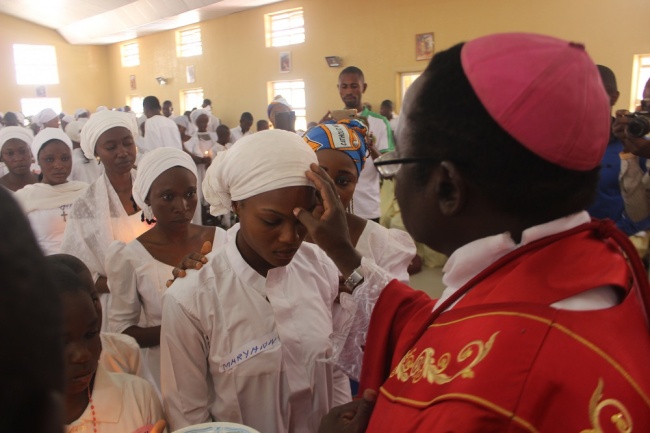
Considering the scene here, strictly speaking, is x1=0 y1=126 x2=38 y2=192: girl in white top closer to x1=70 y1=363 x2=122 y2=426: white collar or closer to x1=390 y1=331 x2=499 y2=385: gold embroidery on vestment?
x1=70 y1=363 x2=122 y2=426: white collar

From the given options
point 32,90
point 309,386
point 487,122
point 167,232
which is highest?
point 32,90

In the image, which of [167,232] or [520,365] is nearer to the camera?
[520,365]

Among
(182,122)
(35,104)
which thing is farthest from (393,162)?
(35,104)

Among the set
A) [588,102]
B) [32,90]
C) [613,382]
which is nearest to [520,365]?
[613,382]

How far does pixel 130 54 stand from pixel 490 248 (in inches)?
764

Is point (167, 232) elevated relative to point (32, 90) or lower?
lower

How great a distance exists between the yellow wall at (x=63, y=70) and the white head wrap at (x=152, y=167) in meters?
17.5

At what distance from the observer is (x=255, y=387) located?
1486mm

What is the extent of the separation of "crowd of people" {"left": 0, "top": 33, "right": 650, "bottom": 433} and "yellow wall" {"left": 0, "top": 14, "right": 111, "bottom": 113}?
17759 millimetres

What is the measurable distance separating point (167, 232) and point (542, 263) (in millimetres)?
1707

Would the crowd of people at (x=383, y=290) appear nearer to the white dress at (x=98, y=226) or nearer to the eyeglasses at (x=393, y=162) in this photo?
the eyeglasses at (x=393, y=162)

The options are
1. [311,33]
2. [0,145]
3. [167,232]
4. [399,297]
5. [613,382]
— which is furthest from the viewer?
[311,33]

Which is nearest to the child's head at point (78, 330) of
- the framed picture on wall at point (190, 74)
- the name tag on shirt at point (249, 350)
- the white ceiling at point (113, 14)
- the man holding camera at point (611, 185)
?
the name tag on shirt at point (249, 350)

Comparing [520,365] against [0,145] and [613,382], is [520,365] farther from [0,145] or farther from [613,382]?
[0,145]
